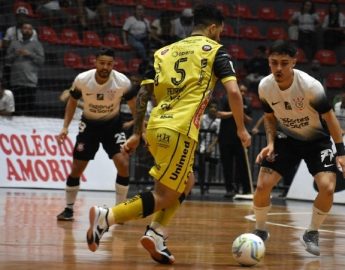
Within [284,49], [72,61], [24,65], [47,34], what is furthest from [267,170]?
[47,34]

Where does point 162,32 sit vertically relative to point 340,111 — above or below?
above

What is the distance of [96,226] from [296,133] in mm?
2538

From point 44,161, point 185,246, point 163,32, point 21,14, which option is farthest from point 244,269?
point 163,32

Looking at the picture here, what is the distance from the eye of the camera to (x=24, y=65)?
19.7 meters

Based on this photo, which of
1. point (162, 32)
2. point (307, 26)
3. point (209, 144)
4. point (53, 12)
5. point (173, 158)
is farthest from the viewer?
point (307, 26)

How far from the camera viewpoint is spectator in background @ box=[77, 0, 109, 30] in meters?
22.6

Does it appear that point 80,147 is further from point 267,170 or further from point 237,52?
point 237,52

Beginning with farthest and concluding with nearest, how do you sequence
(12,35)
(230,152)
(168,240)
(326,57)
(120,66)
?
(326,57) < (120,66) < (12,35) < (230,152) < (168,240)

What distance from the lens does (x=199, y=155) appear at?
1925 centimetres

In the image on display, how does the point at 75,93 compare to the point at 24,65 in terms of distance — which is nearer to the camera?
the point at 75,93

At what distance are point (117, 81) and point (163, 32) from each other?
11298mm

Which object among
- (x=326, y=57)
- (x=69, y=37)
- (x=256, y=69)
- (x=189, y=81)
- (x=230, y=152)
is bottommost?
(x=230, y=152)

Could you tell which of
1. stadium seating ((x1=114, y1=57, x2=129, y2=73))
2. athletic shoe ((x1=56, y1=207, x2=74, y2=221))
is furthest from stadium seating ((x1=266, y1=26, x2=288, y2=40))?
athletic shoe ((x1=56, y1=207, x2=74, y2=221))

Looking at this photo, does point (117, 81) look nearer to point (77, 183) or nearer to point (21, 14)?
point (77, 183)
